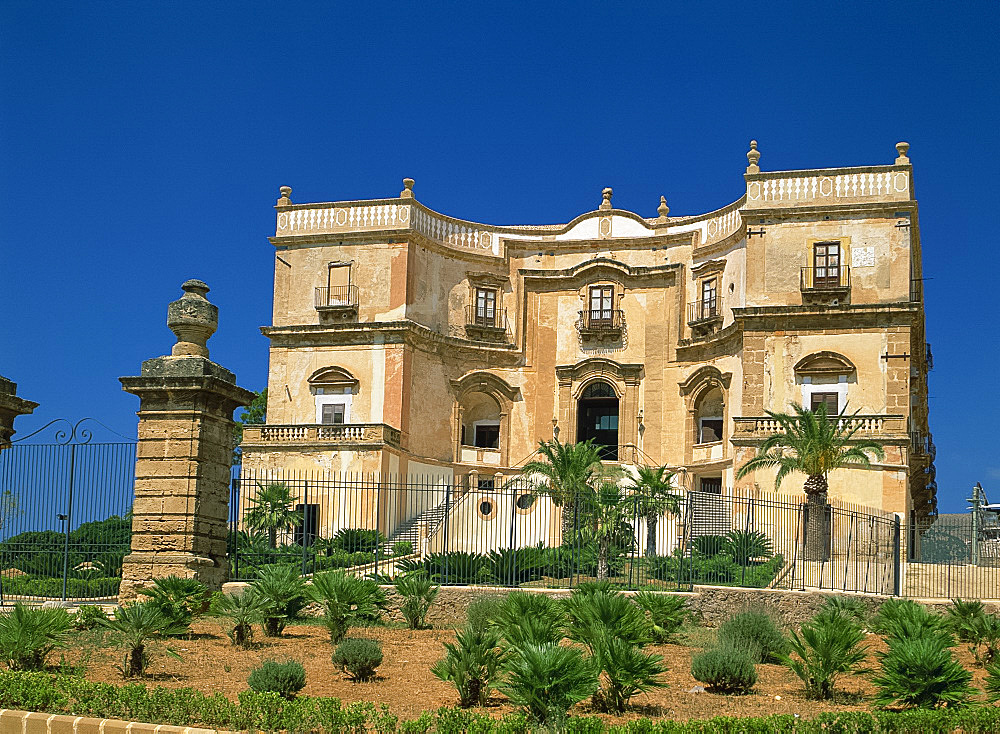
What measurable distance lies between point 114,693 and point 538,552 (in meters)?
12.1

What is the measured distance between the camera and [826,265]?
117 feet

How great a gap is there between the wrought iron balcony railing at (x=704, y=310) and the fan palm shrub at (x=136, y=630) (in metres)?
29.4

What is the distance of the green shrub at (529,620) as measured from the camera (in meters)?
11.3

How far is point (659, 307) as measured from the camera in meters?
41.2

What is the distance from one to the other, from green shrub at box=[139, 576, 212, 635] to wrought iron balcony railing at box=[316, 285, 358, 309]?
2595cm

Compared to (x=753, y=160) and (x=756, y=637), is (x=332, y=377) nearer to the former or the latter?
(x=753, y=160)

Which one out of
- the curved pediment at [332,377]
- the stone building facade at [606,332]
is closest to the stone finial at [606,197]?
the stone building facade at [606,332]

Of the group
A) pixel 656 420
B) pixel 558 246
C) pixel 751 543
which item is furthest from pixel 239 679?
pixel 558 246

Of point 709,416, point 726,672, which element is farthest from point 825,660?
point 709,416

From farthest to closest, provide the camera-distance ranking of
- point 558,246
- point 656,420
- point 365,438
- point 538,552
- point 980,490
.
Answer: point 558,246
point 656,420
point 365,438
point 980,490
point 538,552

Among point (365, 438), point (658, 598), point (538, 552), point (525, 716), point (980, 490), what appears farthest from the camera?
point (365, 438)

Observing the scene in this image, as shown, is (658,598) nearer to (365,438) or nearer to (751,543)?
(751,543)

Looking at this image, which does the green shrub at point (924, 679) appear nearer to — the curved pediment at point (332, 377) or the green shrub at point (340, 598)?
the green shrub at point (340, 598)

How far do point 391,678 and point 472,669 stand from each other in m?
1.59
